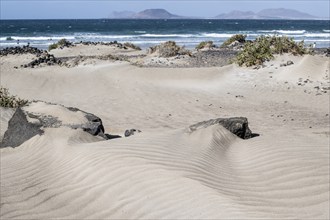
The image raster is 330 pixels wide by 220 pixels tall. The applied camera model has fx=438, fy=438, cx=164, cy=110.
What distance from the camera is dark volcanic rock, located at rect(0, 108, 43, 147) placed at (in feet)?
23.2

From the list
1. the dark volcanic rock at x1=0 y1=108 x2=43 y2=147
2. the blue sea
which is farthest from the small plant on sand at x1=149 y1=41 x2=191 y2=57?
the dark volcanic rock at x1=0 y1=108 x2=43 y2=147

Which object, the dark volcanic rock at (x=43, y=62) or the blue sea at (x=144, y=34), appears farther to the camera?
the blue sea at (x=144, y=34)

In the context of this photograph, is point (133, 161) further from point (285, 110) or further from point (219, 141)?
point (285, 110)

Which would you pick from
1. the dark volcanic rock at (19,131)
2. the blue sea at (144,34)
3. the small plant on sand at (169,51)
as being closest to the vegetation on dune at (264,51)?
the small plant on sand at (169,51)

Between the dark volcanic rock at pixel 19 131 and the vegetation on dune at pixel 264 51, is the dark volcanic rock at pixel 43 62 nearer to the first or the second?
the vegetation on dune at pixel 264 51

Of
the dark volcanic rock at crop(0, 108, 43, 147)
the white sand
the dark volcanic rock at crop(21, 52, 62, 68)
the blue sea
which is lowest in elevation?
the white sand

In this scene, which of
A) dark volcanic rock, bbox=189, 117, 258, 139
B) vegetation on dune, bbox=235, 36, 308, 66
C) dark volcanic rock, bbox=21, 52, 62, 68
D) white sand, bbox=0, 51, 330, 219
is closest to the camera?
white sand, bbox=0, 51, 330, 219

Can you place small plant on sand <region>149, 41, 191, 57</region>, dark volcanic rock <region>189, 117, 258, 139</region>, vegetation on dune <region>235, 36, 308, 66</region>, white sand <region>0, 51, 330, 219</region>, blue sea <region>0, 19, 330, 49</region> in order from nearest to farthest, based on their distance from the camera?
white sand <region>0, 51, 330, 219</region>, dark volcanic rock <region>189, 117, 258, 139</region>, vegetation on dune <region>235, 36, 308, 66</region>, small plant on sand <region>149, 41, 191, 57</region>, blue sea <region>0, 19, 330, 49</region>

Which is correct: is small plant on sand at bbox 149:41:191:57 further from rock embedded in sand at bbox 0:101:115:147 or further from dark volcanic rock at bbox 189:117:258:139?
dark volcanic rock at bbox 189:117:258:139

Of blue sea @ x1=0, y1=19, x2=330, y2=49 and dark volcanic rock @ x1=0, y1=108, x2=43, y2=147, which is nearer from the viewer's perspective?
dark volcanic rock @ x1=0, y1=108, x2=43, y2=147

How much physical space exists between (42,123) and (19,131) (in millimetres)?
424

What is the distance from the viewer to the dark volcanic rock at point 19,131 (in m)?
7.06

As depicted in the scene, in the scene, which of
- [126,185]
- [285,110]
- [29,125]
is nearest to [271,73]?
[285,110]

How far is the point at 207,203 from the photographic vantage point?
14.1 ft
